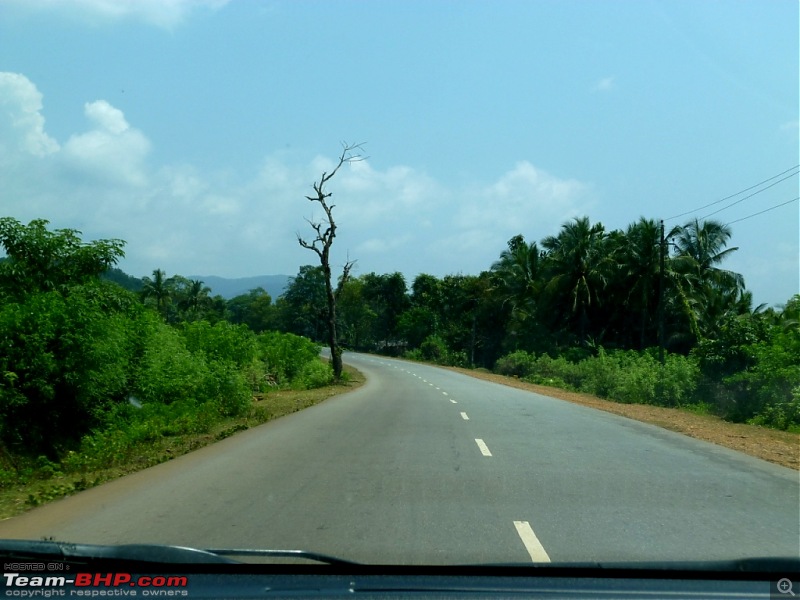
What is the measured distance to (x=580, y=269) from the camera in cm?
5534

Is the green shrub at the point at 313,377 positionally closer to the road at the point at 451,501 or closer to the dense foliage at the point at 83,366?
the dense foliage at the point at 83,366

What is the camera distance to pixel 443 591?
165 inches

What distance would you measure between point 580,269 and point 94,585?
53.3 m

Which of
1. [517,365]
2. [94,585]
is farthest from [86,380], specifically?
[517,365]

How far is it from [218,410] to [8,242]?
620cm

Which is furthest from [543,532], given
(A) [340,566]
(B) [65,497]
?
(B) [65,497]

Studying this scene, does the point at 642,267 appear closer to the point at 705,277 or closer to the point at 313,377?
the point at 705,277

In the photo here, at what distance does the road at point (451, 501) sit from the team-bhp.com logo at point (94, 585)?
1.78m

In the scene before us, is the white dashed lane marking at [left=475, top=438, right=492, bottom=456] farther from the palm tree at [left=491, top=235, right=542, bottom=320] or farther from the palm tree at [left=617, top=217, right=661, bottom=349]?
the palm tree at [left=491, top=235, right=542, bottom=320]

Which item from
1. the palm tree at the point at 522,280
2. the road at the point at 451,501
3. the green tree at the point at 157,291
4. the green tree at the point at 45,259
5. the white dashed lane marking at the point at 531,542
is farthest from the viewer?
the green tree at the point at 157,291

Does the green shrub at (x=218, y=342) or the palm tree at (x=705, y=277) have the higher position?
the palm tree at (x=705, y=277)

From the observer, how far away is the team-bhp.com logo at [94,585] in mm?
4039

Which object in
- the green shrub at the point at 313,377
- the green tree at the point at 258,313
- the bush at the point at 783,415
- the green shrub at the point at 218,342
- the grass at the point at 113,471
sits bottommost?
the grass at the point at 113,471

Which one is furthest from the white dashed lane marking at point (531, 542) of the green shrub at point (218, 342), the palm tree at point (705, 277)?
the palm tree at point (705, 277)
